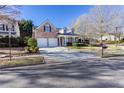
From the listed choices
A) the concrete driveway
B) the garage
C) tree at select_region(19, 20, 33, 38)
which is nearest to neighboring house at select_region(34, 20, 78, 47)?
the garage

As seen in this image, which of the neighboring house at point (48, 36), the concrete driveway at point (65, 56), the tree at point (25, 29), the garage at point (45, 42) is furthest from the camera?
the tree at point (25, 29)

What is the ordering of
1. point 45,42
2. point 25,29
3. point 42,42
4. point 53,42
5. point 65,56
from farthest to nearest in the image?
point 25,29 < point 53,42 < point 45,42 < point 42,42 < point 65,56

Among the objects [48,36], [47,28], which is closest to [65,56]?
[48,36]

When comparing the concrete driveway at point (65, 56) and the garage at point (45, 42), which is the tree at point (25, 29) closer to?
the garage at point (45, 42)

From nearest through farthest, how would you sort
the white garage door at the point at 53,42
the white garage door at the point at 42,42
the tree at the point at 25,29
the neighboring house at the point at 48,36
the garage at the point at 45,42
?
1. the white garage door at the point at 42,42
2. the garage at the point at 45,42
3. the neighboring house at the point at 48,36
4. the white garage door at the point at 53,42
5. the tree at the point at 25,29

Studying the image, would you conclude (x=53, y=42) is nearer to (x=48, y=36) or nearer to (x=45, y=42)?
(x=48, y=36)

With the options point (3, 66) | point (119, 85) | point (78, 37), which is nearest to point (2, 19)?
point (3, 66)

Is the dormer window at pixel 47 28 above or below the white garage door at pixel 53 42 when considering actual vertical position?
above

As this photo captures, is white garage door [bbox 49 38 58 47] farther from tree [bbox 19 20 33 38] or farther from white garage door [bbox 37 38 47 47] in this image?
tree [bbox 19 20 33 38]

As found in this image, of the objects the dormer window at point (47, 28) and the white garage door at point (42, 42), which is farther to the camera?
the dormer window at point (47, 28)

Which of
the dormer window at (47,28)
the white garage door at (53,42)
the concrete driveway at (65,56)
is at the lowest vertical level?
the concrete driveway at (65,56)

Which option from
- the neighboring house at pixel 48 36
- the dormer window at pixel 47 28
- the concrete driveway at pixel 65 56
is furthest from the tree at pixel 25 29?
the concrete driveway at pixel 65 56

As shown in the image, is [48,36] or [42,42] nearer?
[42,42]

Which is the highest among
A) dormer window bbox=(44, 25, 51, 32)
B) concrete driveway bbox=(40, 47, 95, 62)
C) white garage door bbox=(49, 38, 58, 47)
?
dormer window bbox=(44, 25, 51, 32)
